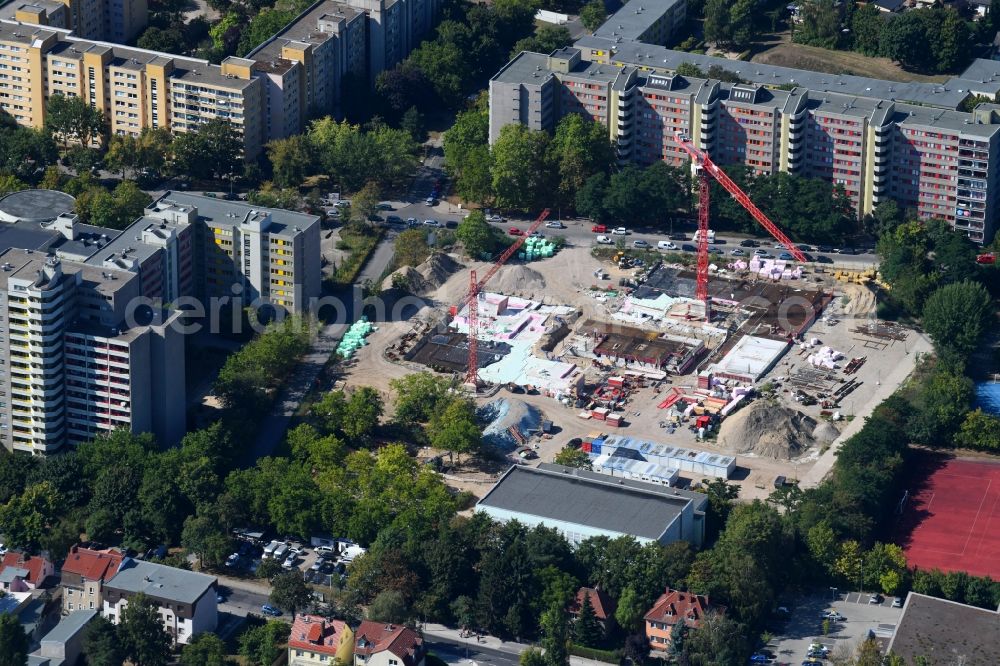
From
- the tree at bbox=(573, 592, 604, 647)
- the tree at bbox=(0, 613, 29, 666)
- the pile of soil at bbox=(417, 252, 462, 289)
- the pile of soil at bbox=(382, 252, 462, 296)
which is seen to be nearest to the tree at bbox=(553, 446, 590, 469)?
the tree at bbox=(573, 592, 604, 647)

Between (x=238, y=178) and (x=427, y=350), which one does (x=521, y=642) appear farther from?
(x=238, y=178)

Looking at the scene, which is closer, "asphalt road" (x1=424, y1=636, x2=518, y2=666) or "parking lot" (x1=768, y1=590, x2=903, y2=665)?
"asphalt road" (x1=424, y1=636, x2=518, y2=666)

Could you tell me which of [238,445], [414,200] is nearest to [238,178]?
[414,200]

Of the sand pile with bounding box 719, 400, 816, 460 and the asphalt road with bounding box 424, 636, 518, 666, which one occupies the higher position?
the sand pile with bounding box 719, 400, 816, 460

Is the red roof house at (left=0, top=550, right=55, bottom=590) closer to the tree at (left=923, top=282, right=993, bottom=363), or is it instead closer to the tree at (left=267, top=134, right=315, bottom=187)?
the tree at (left=267, top=134, right=315, bottom=187)

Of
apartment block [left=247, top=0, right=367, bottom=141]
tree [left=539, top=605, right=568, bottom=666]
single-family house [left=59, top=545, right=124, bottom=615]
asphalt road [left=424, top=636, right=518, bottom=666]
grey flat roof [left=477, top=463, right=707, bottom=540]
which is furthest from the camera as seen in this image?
apartment block [left=247, top=0, right=367, bottom=141]

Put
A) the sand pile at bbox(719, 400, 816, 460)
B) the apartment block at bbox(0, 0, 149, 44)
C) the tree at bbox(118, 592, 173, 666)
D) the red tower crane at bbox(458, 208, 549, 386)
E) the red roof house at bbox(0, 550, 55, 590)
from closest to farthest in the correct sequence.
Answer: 1. the tree at bbox(118, 592, 173, 666)
2. the red roof house at bbox(0, 550, 55, 590)
3. the sand pile at bbox(719, 400, 816, 460)
4. the red tower crane at bbox(458, 208, 549, 386)
5. the apartment block at bbox(0, 0, 149, 44)

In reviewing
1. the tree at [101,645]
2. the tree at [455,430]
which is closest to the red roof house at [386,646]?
the tree at [101,645]
